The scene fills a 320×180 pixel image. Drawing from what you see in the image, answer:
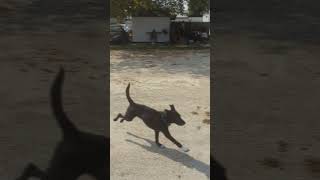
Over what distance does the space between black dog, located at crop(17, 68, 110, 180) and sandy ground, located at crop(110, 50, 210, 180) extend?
2.11 metres

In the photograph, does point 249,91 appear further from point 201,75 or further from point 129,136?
point 201,75

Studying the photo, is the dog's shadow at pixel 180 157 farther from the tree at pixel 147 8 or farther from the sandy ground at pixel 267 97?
the tree at pixel 147 8

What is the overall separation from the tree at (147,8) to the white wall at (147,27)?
356 mm

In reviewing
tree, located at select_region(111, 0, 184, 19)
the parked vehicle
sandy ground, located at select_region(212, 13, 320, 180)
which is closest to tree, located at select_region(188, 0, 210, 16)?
tree, located at select_region(111, 0, 184, 19)

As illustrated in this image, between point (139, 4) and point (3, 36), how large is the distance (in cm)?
1851

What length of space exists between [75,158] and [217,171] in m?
0.60

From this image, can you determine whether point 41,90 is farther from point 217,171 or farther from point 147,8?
point 147,8

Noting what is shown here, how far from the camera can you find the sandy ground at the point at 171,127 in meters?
4.53

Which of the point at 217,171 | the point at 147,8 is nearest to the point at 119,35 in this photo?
the point at 147,8

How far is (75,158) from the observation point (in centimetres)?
215

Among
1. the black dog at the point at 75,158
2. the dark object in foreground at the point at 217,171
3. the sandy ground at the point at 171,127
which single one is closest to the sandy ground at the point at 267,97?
the dark object in foreground at the point at 217,171

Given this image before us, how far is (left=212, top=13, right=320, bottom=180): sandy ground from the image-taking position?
1978mm

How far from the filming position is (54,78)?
2066 millimetres

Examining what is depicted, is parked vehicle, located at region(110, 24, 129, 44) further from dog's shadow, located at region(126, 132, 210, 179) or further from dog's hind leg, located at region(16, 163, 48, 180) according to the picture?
dog's hind leg, located at region(16, 163, 48, 180)
